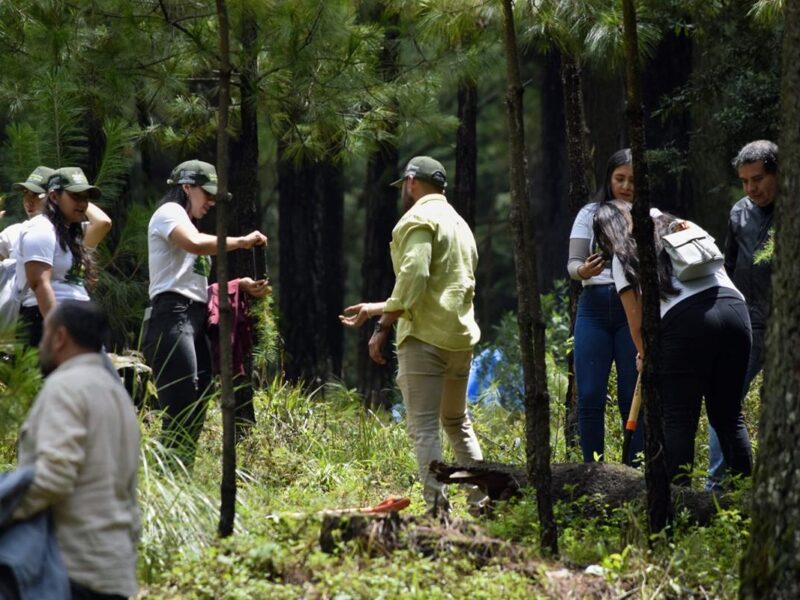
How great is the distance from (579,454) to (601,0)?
9.05 ft

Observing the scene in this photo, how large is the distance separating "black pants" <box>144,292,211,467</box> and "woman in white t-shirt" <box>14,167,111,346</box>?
16.2 inches

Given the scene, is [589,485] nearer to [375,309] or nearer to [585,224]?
[375,309]

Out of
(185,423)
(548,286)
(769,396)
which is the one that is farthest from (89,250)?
(548,286)

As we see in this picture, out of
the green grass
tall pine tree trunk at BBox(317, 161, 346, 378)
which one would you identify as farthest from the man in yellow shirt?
tall pine tree trunk at BBox(317, 161, 346, 378)

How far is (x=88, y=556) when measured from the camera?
13.5ft

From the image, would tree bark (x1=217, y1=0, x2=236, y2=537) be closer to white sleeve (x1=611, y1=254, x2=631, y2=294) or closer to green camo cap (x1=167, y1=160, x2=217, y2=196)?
green camo cap (x1=167, y1=160, x2=217, y2=196)

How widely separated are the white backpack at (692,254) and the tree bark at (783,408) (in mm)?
1771

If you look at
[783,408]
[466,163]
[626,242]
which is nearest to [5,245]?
[626,242]

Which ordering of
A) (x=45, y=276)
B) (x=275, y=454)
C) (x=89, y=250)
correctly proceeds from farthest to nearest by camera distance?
1. (x=275, y=454)
2. (x=89, y=250)
3. (x=45, y=276)

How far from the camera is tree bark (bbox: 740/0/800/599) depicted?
462 cm

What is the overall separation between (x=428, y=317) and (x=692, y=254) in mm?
1303

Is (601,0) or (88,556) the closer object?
(88,556)

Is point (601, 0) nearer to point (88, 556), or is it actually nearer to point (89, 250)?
point (89, 250)

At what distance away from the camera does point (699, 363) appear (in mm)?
6555
